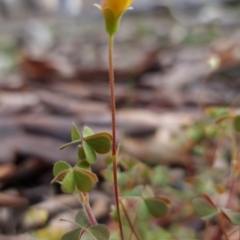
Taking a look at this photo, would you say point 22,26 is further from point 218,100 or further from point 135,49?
point 218,100

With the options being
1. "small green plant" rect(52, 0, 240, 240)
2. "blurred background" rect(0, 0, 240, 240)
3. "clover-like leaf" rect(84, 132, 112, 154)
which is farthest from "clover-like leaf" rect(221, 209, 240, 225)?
"blurred background" rect(0, 0, 240, 240)

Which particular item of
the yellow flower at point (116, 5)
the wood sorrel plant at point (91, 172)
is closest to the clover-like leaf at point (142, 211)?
the wood sorrel plant at point (91, 172)

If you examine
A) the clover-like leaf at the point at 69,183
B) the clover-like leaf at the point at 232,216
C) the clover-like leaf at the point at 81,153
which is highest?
the clover-like leaf at the point at 81,153

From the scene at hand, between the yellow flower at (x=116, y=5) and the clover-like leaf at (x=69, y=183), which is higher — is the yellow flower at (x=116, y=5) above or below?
above

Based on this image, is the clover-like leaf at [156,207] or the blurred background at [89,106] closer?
the clover-like leaf at [156,207]

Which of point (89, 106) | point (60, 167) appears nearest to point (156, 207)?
point (60, 167)

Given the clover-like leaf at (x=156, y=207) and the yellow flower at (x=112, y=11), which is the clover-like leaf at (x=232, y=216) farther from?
the yellow flower at (x=112, y=11)
